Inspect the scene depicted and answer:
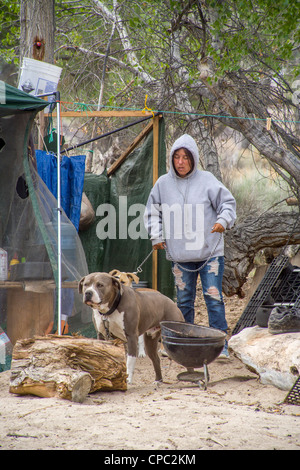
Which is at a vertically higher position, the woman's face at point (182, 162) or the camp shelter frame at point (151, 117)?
the camp shelter frame at point (151, 117)

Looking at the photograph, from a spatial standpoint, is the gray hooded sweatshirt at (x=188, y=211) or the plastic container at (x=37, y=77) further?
the plastic container at (x=37, y=77)

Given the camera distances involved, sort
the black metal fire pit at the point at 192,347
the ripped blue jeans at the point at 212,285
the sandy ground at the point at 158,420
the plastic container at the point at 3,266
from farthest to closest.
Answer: the ripped blue jeans at the point at 212,285 → the plastic container at the point at 3,266 → the black metal fire pit at the point at 192,347 → the sandy ground at the point at 158,420

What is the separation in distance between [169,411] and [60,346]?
0.99m

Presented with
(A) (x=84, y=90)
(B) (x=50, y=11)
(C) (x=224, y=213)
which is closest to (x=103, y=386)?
(C) (x=224, y=213)

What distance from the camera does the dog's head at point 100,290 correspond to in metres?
→ 4.20

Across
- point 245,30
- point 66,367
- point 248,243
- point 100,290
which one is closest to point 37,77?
point 245,30

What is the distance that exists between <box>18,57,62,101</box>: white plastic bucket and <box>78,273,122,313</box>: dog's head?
2728 millimetres

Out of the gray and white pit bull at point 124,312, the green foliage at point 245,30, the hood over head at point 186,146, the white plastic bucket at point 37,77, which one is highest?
the green foliage at point 245,30

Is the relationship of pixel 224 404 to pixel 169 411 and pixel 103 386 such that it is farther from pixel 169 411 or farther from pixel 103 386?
pixel 103 386

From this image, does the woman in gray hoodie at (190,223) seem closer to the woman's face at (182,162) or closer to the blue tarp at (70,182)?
the woman's face at (182,162)

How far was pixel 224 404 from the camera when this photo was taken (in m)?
3.74

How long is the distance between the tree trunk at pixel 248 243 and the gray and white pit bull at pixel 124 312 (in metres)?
2.63

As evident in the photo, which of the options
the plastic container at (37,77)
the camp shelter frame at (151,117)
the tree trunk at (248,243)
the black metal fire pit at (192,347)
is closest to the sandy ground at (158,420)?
the black metal fire pit at (192,347)

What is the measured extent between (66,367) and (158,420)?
37.6 inches
